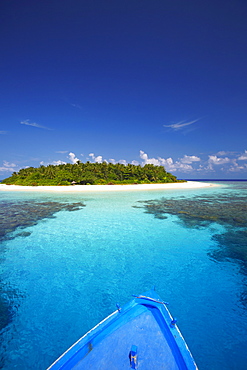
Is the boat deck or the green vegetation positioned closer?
the boat deck

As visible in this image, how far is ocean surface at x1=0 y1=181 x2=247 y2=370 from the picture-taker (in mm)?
4102

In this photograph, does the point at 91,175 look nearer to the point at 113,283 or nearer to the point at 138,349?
the point at 113,283

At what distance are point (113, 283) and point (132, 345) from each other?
3399 mm

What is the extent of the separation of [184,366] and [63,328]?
320 cm

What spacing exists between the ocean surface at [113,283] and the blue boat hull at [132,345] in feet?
4.03

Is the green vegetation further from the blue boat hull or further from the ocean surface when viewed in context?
the blue boat hull

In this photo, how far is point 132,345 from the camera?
3.08 metres

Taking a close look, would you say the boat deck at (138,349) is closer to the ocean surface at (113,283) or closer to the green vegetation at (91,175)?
the ocean surface at (113,283)

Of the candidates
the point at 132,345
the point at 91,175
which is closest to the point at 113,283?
the point at 132,345

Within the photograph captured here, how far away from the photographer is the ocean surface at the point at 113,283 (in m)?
4.10

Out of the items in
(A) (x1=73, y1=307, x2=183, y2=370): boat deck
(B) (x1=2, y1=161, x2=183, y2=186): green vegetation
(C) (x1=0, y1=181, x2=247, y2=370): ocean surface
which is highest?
(B) (x1=2, y1=161, x2=183, y2=186): green vegetation

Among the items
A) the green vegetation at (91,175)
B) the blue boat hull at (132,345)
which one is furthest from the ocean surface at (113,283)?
the green vegetation at (91,175)

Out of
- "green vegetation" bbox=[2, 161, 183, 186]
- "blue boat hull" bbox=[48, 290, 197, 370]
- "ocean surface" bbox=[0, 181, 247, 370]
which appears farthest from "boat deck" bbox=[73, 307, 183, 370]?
"green vegetation" bbox=[2, 161, 183, 186]

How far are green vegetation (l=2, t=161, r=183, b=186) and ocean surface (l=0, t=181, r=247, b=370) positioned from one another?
47117 millimetres
